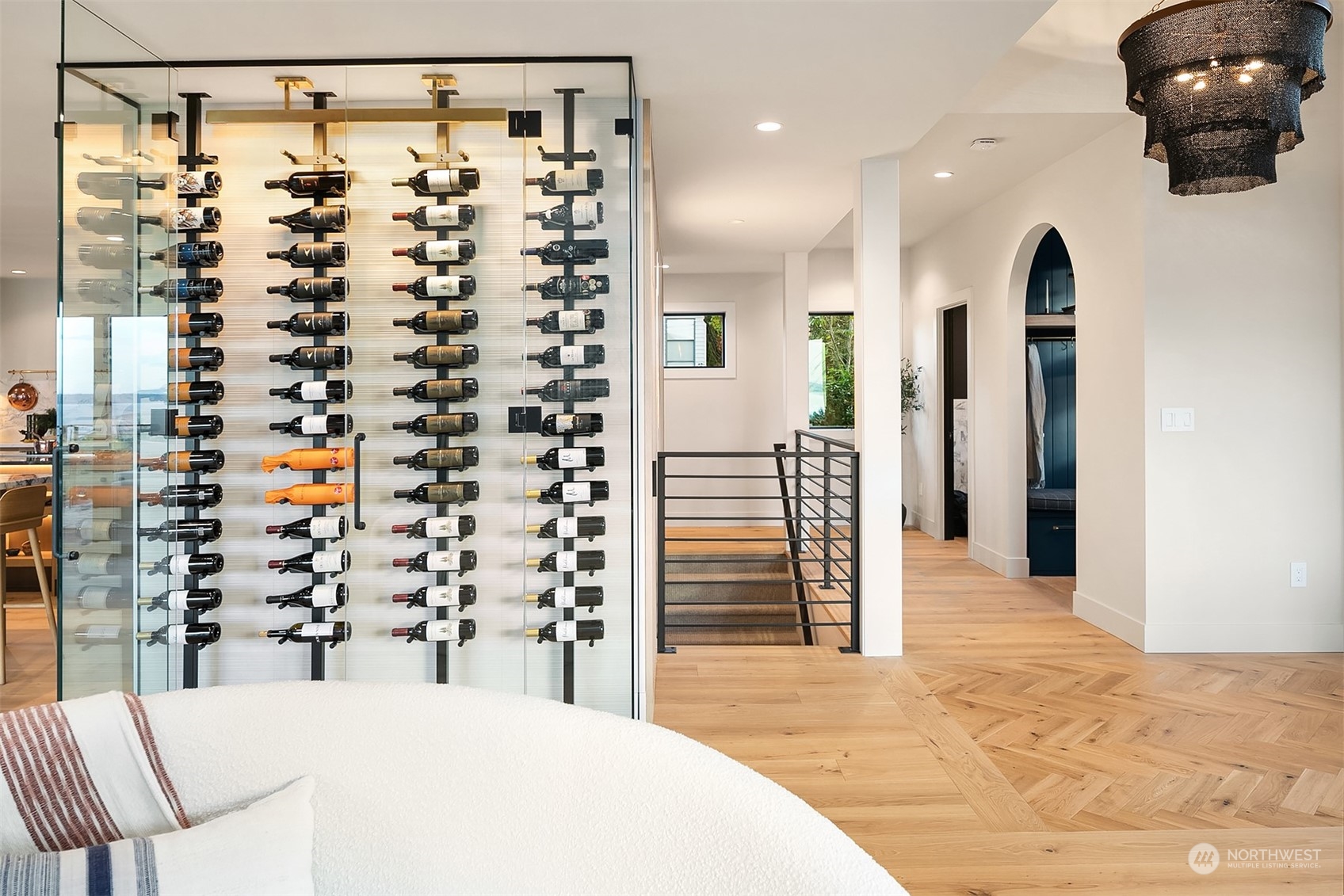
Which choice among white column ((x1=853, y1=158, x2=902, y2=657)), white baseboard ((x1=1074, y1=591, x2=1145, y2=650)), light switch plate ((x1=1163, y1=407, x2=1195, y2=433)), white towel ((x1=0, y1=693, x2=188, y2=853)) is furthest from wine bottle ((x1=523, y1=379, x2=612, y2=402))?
white baseboard ((x1=1074, y1=591, x2=1145, y2=650))

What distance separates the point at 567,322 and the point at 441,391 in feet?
1.61

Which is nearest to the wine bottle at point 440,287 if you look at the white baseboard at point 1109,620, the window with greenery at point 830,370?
the white baseboard at point 1109,620

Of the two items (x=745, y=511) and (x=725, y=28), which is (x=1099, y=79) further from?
(x=745, y=511)

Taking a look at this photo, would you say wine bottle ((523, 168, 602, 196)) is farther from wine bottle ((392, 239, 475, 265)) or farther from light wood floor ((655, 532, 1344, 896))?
light wood floor ((655, 532, 1344, 896))

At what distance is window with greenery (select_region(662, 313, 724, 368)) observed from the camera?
27.3ft

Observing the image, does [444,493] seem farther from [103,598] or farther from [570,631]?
[103,598]

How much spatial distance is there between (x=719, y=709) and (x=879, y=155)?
2757mm

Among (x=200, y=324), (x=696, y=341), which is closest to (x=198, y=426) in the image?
(x=200, y=324)

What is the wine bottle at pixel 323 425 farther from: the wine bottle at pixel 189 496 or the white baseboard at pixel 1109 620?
the white baseboard at pixel 1109 620

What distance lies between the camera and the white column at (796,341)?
7.00m

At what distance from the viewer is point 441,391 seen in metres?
2.79

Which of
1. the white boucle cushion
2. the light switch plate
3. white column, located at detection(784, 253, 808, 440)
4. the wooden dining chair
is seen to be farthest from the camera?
white column, located at detection(784, 253, 808, 440)

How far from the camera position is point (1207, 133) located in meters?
2.46

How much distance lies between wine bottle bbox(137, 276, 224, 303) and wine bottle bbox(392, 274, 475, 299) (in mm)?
631
